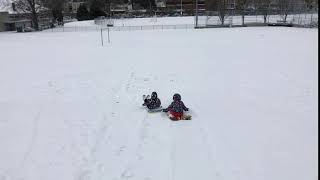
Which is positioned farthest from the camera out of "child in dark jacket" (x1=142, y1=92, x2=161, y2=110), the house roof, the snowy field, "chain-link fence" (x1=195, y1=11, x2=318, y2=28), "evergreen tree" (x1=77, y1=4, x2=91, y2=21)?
"evergreen tree" (x1=77, y1=4, x2=91, y2=21)

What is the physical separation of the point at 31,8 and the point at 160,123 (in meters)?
53.0

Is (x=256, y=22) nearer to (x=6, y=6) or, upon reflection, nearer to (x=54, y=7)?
(x=54, y=7)

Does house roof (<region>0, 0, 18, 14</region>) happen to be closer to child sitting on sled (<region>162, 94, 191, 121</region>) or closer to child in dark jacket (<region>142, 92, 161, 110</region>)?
child in dark jacket (<region>142, 92, 161, 110</region>)

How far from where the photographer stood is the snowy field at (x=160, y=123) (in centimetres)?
736

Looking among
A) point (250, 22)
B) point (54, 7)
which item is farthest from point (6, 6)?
point (250, 22)

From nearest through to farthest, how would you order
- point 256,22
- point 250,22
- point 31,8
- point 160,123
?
point 160,123 < point 256,22 < point 250,22 < point 31,8

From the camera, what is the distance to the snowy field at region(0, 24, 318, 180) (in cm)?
736

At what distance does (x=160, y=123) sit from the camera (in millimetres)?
9914

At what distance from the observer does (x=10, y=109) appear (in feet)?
38.3

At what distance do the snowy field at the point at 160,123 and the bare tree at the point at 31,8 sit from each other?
4043 centimetres

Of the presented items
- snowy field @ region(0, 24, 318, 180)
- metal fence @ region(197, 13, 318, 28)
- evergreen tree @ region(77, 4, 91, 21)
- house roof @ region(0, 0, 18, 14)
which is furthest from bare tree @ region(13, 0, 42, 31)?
snowy field @ region(0, 24, 318, 180)

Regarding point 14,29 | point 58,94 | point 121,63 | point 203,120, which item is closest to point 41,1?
point 14,29

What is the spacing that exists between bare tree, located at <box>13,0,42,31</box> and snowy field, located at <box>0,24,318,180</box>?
4043 cm

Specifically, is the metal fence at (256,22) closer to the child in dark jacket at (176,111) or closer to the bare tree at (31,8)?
the bare tree at (31,8)
